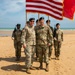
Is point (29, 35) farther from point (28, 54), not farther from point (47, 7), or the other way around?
point (47, 7)

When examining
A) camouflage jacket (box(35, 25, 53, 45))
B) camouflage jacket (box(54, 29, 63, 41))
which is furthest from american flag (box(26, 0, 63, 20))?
camouflage jacket (box(54, 29, 63, 41))

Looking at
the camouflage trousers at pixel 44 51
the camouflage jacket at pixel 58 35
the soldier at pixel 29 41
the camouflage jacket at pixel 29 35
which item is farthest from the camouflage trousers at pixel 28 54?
the camouflage jacket at pixel 58 35

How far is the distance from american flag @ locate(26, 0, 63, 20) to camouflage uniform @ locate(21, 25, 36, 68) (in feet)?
4.83

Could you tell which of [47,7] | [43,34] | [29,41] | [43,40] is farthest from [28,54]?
[47,7]

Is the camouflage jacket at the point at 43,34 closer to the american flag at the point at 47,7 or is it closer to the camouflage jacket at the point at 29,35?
the camouflage jacket at the point at 29,35

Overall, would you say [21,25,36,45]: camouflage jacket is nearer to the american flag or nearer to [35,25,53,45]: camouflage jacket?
[35,25,53,45]: camouflage jacket

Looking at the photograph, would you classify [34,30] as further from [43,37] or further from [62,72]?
[62,72]

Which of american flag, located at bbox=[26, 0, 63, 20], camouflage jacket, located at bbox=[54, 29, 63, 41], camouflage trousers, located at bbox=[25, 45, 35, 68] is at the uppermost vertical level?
american flag, located at bbox=[26, 0, 63, 20]

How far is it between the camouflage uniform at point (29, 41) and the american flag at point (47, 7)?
1.47 m

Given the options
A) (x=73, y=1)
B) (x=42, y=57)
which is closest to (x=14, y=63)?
(x=42, y=57)

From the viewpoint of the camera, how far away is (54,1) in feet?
42.1

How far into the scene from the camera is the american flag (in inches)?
502

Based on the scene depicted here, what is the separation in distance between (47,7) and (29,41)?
2.07 meters

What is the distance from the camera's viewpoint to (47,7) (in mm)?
12727
